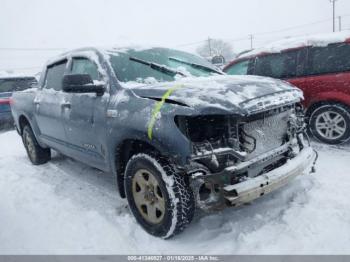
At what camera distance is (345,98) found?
491cm

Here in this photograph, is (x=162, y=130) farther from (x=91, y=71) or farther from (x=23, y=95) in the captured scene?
(x=23, y=95)

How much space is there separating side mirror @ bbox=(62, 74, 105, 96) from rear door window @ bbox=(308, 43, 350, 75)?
375 cm

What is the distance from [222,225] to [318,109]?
307 centimetres

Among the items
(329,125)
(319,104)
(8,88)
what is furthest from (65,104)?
(8,88)

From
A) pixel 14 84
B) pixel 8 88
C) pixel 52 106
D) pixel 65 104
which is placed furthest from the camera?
pixel 14 84

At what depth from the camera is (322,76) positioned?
5.20 metres

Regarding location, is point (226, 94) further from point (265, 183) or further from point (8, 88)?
point (8, 88)

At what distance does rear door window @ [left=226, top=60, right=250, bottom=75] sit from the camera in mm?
6367

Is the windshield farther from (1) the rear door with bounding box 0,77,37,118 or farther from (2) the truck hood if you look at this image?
(1) the rear door with bounding box 0,77,37,118

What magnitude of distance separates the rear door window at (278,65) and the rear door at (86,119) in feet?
11.6

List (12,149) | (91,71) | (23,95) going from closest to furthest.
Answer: (91,71) → (23,95) → (12,149)

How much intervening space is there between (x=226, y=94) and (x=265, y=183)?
0.80 m

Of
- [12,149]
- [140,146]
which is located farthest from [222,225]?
[12,149]

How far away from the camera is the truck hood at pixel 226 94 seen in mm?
2543
